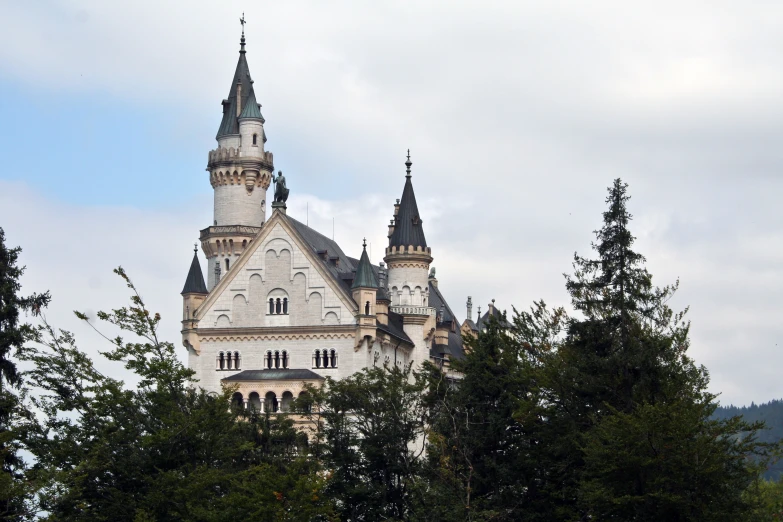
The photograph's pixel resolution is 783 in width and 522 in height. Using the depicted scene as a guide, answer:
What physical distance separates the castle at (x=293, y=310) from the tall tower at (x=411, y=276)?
0.08 metres

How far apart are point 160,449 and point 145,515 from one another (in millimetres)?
4302

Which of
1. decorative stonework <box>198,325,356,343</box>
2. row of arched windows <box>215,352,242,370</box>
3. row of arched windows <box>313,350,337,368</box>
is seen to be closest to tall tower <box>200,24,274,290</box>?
decorative stonework <box>198,325,356,343</box>

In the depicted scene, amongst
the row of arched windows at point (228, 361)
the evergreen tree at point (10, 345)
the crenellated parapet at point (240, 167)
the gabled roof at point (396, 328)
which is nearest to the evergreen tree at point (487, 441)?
the evergreen tree at point (10, 345)

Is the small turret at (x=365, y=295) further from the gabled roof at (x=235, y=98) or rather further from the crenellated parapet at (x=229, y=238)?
the gabled roof at (x=235, y=98)

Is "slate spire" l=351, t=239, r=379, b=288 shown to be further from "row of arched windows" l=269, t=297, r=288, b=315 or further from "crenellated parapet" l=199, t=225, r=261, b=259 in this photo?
"crenellated parapet" l=199, t=225, r=261, b=259

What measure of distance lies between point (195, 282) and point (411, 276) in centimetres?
1616

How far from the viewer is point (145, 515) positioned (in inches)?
2128

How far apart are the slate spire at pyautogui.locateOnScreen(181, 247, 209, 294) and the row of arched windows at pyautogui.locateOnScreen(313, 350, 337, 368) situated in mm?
10440

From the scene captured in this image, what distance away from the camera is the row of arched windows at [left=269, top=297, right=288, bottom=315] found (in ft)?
334

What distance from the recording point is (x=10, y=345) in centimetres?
6431

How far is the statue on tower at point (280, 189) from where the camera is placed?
10150 cm

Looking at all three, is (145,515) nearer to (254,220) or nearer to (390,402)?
(390,402)

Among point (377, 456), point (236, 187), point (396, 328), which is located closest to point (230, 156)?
point (236, 187)

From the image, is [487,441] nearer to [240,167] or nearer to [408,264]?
[408,264]
